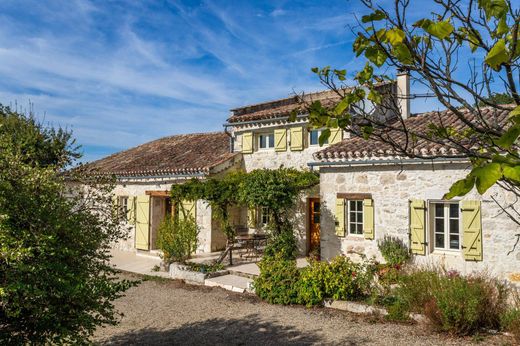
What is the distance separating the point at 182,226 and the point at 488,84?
34.1ft

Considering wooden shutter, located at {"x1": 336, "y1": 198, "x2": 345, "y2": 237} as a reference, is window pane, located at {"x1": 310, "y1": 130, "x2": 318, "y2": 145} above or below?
above

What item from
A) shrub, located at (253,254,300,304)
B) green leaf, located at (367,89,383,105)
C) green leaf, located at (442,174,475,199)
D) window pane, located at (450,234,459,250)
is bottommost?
shrub, located at (253,254,300,304)

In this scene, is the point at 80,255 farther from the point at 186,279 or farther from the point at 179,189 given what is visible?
the point at 179,189

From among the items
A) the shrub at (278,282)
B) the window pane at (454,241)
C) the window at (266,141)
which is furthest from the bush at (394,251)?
the window at (266,141)

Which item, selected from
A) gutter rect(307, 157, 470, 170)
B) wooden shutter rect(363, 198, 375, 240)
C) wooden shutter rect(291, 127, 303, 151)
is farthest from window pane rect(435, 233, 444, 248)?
wooden shutter rect(291, 127, 303, 151)

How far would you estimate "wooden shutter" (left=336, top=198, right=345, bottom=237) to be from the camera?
35.0 ft

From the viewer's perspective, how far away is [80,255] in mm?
4504

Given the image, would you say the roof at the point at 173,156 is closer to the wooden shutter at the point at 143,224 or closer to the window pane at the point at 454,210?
the wooden shutter at the point at 143,224

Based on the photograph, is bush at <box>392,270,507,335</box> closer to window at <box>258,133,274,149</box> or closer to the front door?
the front door

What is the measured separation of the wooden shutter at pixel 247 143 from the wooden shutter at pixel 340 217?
5016mm

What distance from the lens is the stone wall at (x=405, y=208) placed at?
326 inches

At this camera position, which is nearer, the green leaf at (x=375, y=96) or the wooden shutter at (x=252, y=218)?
the green leaf at (x=375, y=96)

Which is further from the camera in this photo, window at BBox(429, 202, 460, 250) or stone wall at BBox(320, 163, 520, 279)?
window at BBox(429, 202, 460, 250)

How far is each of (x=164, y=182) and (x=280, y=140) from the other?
4661 mm
